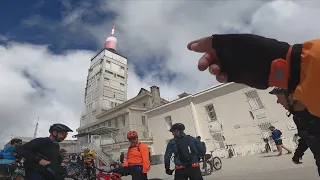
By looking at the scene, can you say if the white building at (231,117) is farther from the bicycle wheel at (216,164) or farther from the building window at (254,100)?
the bicycle wheel at (216,164)

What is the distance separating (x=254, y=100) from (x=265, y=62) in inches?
837

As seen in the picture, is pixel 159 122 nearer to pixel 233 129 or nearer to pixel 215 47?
pixel 233 129

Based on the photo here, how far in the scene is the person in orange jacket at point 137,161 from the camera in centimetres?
475

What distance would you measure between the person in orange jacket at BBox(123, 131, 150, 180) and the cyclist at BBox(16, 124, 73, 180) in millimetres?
1407

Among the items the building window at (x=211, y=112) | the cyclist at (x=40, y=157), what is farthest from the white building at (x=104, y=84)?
the cyclist at (x=40, y=157)

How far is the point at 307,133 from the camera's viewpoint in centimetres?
218

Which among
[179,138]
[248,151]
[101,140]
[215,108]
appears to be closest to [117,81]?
[101,140]

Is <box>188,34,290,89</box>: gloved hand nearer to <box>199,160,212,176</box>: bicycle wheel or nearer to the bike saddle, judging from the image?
the bike saddle

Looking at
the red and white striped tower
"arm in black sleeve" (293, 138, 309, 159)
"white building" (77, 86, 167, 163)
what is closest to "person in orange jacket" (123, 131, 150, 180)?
"arm in black sleeve" (293, 138, 309, 159)

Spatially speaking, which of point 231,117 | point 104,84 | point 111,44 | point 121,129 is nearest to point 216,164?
point 231,117

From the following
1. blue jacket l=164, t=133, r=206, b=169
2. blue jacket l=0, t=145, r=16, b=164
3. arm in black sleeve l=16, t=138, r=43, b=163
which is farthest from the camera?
blue jacket l=0, t=145, r=16, b=164

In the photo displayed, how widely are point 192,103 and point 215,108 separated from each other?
9.95 feet

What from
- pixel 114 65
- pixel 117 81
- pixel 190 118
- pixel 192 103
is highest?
pixel 114 65

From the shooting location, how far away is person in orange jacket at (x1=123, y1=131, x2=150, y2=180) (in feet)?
15.6
